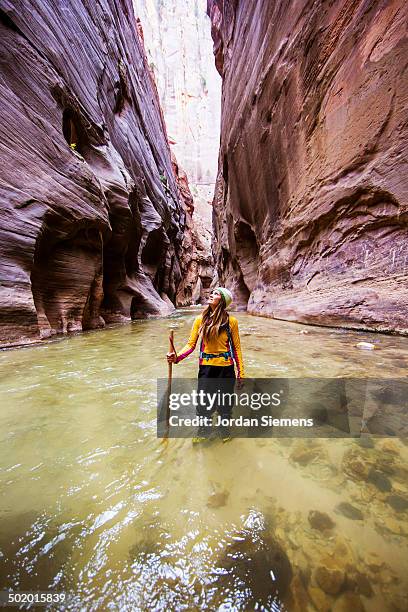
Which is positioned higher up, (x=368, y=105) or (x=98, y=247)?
(x=368, y=105)

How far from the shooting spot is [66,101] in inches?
345

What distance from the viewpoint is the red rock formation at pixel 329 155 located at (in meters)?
6.82

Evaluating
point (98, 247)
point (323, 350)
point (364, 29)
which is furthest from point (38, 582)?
point (364, 29)

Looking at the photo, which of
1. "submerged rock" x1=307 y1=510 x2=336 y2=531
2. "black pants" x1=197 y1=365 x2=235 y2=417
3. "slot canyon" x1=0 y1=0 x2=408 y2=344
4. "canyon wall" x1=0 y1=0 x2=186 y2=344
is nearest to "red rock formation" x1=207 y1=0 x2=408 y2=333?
"slot canyon" x1=0 y1=0 x2=408 y2=344

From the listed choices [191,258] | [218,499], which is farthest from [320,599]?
[191,258]

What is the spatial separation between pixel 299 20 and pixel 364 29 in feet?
12.8

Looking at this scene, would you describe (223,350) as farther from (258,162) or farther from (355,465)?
(258,162)

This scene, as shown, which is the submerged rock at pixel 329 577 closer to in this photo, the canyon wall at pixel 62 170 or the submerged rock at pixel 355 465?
the submerged rock at pixel 355 465

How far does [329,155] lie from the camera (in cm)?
895

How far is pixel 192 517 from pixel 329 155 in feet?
35.3

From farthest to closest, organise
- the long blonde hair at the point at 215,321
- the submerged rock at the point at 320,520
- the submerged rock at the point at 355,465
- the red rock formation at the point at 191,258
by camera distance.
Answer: the red rock formation at the point at 191,258 < the long blonde hair at the point at 215,321 < the submerged rock at the point at 355,465 < the submerged rock at the point at 320,520

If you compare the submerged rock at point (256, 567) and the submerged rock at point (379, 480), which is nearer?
the submerged rock at point (256, 567)

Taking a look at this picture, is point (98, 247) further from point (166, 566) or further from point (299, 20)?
point (299, 20)

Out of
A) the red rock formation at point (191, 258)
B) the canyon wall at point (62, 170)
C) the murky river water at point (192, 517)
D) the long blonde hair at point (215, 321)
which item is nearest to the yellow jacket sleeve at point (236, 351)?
the long blonde hair at point (215, 321)
